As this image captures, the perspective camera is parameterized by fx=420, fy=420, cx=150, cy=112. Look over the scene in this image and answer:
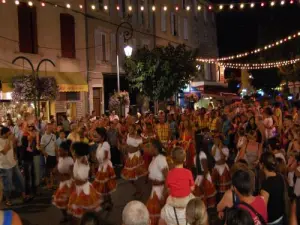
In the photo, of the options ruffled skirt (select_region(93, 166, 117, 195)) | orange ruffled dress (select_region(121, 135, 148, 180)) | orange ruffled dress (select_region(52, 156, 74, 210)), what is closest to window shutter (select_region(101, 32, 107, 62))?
orange ruffled dress (select_region(121, 135, 148, 180))

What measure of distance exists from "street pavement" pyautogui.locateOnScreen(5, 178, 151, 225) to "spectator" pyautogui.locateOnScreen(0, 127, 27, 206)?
486 mm

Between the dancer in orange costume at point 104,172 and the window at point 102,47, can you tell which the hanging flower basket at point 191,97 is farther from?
the dancer in orange costume at point 104,172

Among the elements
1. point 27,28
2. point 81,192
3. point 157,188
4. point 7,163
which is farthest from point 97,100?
point 157,188

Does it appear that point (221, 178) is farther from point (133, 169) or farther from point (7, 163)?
point (7, 163)

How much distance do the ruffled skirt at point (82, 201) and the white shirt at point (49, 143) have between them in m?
3.91

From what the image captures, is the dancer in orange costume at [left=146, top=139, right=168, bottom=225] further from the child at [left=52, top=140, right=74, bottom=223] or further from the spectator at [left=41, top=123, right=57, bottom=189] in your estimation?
the spectator at [left=41, top=123, right=57, bottom=189]

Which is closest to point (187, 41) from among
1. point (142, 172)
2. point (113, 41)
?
point (113, 41)

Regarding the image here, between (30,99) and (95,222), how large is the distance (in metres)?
12.2

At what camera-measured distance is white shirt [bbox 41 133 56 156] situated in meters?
11.2

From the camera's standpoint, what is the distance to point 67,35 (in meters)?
20.8

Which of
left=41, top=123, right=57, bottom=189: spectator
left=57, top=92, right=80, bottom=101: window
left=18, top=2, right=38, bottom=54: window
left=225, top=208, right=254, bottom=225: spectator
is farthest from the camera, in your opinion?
left=57, top=92, right=80, bottom=101: window

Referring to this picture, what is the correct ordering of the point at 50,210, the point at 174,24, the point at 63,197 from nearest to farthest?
the point at 63,197 < the point at 50,210 < the point at 174,24

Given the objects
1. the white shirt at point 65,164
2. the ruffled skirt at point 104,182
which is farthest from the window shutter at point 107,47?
the white shirt at point 65,164

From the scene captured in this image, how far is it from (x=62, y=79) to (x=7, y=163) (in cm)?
1033
